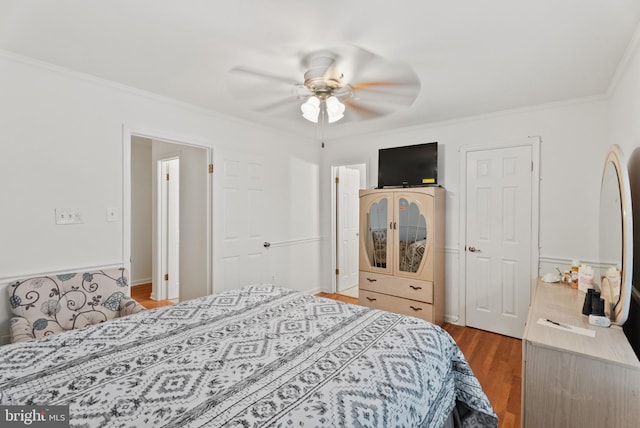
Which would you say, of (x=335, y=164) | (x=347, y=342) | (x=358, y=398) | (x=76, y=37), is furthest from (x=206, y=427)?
(x=335, y=164)

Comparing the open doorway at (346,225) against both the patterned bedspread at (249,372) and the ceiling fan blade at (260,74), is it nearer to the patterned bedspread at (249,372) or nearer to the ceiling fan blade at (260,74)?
the ceiling fan blade at (260,74)

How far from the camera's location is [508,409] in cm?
207

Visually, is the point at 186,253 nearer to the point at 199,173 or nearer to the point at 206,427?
the point at 199,173

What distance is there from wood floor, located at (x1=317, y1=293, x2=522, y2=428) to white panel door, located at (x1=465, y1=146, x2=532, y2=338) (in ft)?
0.72

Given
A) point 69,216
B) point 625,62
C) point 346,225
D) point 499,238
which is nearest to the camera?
point 625,62

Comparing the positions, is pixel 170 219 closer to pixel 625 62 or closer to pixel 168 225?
pixel 168 225

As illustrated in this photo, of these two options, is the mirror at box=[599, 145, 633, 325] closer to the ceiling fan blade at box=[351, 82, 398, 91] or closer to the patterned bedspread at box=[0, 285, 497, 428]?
the patterned bedspread at box=[0, 285, 497, 428]

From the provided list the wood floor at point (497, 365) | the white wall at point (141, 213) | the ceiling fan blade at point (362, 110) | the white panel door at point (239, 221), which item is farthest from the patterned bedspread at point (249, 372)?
the white wall at point (141, 213)

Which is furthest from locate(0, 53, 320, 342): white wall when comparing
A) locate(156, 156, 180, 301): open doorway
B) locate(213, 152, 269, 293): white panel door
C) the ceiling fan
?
locate(156, 156, 180, 301): open doorway

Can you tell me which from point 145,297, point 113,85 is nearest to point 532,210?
point 113,85

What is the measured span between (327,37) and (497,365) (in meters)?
2.91

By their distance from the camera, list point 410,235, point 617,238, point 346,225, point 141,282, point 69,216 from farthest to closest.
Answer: point 141,282 < point 346,225 < point 410,235 < point 69,216 < point 617,238

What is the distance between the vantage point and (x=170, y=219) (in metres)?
4.27

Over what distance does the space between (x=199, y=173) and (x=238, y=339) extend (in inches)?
94.8
